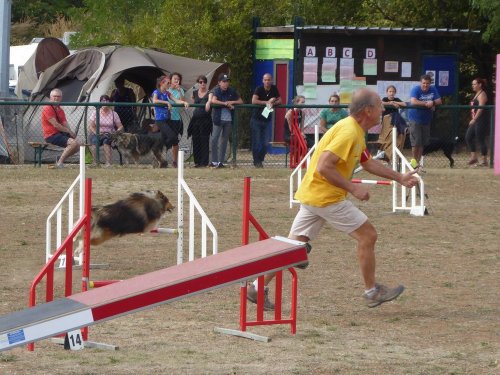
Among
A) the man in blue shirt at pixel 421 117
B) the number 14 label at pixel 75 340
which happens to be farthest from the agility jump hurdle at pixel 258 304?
the man in blue shirt at pixel 421 117

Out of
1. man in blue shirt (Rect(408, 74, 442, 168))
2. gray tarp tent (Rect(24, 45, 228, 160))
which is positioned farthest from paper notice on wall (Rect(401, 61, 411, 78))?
man in blue shirt (Rect(408, 74, 442, 168))

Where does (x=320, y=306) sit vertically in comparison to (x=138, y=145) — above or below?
above

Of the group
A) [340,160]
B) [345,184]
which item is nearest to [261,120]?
[340,160]

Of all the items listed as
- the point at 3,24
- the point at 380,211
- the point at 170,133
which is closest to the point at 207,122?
the point at 170,133

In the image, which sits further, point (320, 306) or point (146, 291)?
point (320, 306)

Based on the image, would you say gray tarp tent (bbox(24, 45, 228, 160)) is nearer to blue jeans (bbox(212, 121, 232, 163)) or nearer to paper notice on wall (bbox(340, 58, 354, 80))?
paper notice on wall (bbox(340, 58, 354, 80))

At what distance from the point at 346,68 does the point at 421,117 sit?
191 inches

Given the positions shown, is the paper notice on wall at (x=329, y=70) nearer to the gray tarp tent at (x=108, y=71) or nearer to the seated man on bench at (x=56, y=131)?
the gray tarp tent at (x=108, y=71)

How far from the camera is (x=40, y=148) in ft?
71.6

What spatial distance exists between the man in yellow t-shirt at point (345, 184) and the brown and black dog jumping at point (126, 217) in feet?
7.20

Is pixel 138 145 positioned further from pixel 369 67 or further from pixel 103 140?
pixel 369 67

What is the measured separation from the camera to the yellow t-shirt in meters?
8.63

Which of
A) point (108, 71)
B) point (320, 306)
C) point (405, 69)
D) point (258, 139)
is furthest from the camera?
point (405, 69)

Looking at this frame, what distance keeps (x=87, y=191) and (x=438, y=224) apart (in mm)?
7876
